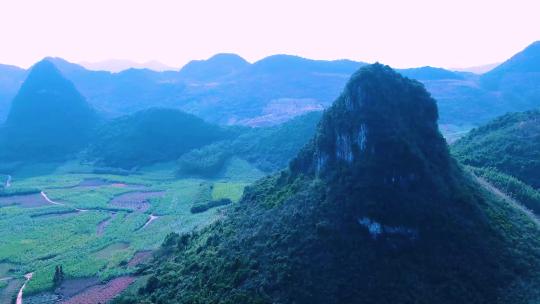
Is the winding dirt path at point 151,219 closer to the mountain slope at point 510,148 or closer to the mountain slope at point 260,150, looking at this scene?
the mountain slope at point 260,150

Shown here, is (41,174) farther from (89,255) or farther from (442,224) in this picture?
(442,224)

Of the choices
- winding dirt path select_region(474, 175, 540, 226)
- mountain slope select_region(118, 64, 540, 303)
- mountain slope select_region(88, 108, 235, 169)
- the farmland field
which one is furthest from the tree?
mountain slope select_region(88, 108, 235, 169)

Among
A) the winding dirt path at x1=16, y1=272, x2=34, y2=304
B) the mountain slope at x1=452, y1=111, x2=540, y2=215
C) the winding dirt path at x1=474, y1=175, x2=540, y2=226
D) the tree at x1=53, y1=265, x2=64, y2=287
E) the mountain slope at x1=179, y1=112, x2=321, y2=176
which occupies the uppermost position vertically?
the mountain slope at x1=452, y1=111, x2=540, y2=215

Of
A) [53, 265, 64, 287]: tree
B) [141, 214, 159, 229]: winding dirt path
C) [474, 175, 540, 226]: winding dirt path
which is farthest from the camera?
[141, 214, 159, 229]: winding dirt path

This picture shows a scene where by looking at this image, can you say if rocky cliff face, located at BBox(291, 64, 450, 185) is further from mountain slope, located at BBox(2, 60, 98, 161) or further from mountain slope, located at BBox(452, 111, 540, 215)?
mountain slope, located at BBox(2, 60, 98, 161)

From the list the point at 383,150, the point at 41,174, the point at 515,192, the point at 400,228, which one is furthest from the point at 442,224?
the point at 41,174

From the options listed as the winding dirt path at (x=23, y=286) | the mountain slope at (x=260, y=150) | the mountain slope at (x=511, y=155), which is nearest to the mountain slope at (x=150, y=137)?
the mountain slope at (x=260, y=150)
